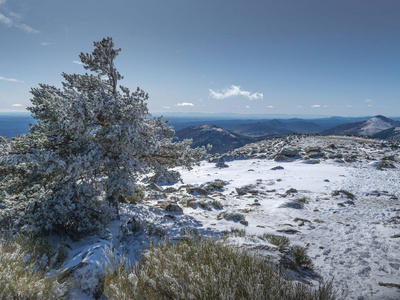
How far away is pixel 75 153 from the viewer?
5.46 meters

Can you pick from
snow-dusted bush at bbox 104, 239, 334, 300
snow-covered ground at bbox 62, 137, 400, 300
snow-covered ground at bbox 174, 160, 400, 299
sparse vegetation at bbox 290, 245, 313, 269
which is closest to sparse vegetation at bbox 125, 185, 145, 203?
snow-covered ground at bbox 62, 137, 400, 300

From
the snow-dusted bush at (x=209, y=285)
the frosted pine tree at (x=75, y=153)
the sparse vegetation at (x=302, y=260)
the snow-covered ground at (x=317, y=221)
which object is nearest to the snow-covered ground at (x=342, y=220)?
the snow-covered ground at (x=317, y=221)

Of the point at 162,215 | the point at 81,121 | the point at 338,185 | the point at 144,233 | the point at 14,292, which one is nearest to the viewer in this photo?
the point at 14,292

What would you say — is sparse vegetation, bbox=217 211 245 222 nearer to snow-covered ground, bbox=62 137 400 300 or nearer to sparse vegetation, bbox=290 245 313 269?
snow-covered ground, bbox=62 137 400 300

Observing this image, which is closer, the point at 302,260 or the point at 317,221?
the point at 302,260

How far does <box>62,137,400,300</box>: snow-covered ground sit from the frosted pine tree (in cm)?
101

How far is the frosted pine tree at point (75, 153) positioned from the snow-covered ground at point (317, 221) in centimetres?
101

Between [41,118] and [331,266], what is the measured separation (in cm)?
833

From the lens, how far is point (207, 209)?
32.4 ft

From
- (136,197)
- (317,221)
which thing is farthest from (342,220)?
(136,197)

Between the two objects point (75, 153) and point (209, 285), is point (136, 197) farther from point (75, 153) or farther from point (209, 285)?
point (209, 285)

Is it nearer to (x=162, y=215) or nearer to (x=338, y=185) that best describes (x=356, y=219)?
(x=338, y=185)

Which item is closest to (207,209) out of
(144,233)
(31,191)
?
(144,233)

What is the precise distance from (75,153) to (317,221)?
29.8ft
